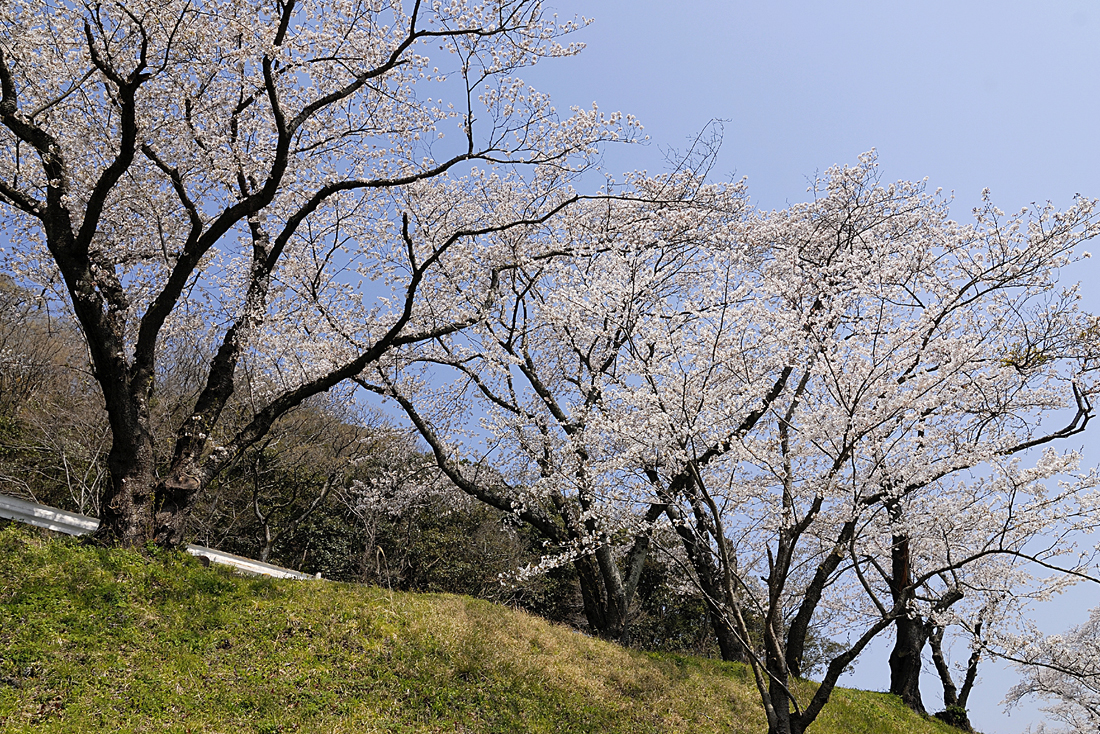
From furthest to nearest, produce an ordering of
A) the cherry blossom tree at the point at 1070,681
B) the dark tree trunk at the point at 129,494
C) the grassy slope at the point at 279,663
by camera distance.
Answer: the cherry blossom tree at the point at 1070,681, the dark tree trunk at the point at 129,494, the grassy slope at the point at 279,663

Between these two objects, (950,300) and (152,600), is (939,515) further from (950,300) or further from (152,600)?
(152,600)

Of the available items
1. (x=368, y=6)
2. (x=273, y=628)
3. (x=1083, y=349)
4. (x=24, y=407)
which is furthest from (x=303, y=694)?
(x=24, y=407)

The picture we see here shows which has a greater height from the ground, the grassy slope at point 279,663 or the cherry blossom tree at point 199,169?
the cherry blossom tree at point 199,169

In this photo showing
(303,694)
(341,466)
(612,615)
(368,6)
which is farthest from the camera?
(341,466)

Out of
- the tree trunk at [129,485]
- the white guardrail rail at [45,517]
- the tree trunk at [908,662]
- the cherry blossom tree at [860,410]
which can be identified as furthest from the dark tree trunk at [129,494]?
the tree trunk at [908,662]

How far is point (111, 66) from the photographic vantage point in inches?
269

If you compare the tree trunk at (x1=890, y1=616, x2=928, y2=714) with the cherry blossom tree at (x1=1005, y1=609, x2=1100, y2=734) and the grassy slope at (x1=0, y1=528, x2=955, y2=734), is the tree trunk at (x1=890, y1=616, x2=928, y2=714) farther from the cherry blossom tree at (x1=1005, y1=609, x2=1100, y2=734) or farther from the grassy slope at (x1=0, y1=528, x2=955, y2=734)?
the grassy slope at (x1=0, y1=528, x2=955, y2=734)

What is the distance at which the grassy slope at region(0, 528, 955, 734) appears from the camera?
16.9ft

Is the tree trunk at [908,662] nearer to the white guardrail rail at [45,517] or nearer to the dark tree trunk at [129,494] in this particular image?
the white guardrail rail at [45,517]

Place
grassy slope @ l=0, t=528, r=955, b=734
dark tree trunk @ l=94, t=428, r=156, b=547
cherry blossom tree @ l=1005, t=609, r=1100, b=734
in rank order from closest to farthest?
grassy slope @ l=0, t=528, r=955, b=734
dark tree trunk @ l=94, t=428, r=156, b=547
cherry blossom tree @ l=1005, t=609, r=1100, b=734

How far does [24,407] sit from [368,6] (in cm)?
1199

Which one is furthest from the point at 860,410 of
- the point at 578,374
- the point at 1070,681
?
the point at 1070,681

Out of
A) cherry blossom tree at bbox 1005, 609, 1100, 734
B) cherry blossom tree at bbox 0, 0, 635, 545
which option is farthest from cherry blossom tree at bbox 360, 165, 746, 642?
cherry blossom tree at bbox 1005, 609, 1100, 734

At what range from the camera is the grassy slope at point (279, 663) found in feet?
16.9
